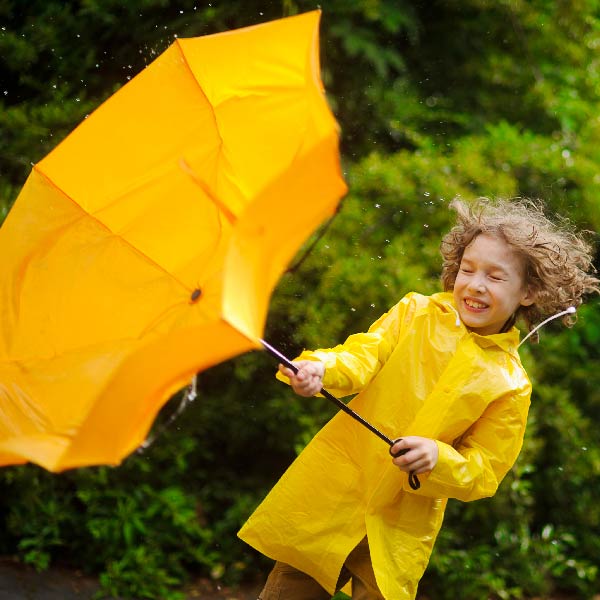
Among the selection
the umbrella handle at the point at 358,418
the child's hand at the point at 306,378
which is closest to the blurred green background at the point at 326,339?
the umbrella handle at the point at 358,418

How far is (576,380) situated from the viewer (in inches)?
209

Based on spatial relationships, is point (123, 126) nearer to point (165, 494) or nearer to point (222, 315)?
point (222, 315)

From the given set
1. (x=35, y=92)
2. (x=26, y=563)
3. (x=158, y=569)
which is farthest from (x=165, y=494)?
(x=35, y=92)

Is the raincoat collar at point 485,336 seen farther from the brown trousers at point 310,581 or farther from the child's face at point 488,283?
the brown trousers at point 310,581

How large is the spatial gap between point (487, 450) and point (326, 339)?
64.5 inches

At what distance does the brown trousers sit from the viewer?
2928 millimetres

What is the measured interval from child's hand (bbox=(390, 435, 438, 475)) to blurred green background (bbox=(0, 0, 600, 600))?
5.68 feet

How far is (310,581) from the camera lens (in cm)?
305

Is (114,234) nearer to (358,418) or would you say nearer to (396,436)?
(358,418)

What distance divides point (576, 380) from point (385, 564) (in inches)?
111

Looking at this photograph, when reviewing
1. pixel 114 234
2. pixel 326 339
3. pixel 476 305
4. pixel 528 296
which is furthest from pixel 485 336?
pixel 326 339

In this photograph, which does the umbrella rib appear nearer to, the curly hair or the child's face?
the child's face

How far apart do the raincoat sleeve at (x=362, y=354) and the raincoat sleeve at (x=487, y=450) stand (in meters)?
0.28

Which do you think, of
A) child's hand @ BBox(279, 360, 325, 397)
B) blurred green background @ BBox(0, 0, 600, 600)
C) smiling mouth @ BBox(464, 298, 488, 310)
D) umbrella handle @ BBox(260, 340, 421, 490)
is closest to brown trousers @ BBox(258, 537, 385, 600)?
umbrella handle @ BBox(260, 340, 421, 490)
